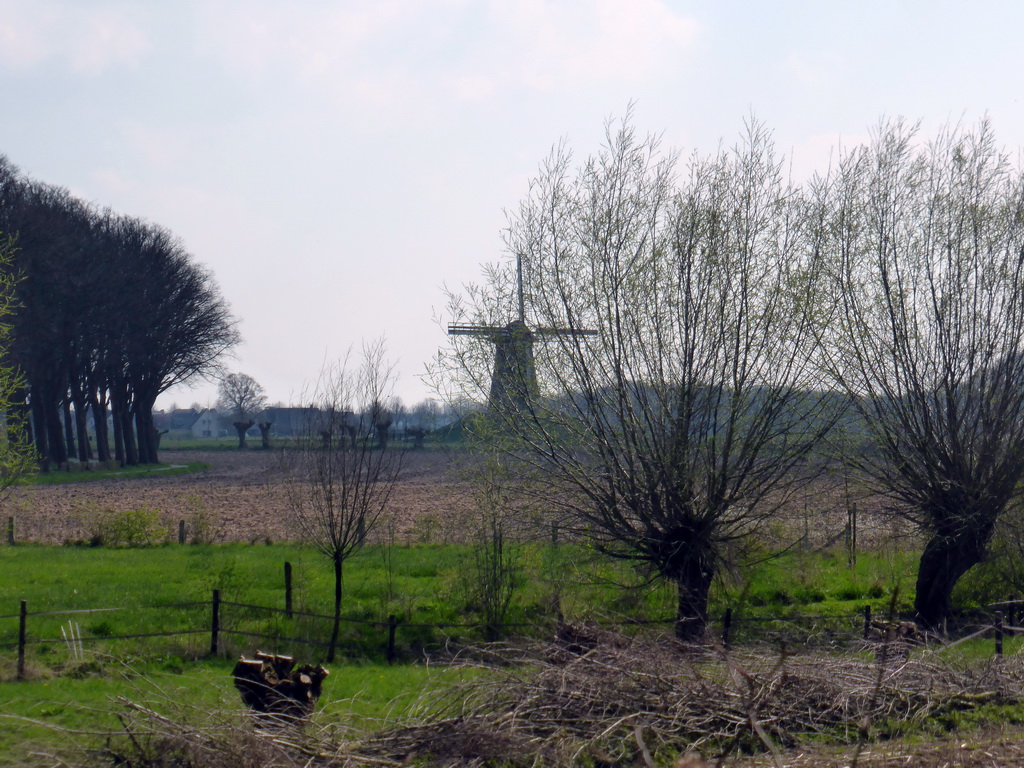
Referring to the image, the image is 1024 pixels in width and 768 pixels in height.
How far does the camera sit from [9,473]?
18.6m

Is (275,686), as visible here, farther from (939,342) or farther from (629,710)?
(939,342)

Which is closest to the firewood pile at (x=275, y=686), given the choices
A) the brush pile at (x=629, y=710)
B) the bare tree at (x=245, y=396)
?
the brush pile at (x=629, y=710)

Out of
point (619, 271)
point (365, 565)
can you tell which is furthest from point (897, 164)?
point (365, 565)

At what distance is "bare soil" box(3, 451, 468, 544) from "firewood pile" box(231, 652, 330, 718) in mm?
8138

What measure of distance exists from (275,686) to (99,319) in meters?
43.8

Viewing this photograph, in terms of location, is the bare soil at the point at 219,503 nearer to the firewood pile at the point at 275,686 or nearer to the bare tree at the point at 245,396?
the firewood pile at the point at 275,686

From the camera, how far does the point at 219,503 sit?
3481 cm

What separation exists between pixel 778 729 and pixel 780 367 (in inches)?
253

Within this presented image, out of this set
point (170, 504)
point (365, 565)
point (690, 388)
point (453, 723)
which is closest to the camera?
point (453, 723)

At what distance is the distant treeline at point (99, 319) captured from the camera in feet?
124

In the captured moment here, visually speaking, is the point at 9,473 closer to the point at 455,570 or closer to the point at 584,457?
the point at 455,570

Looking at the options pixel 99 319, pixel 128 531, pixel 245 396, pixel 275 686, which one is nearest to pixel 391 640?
pixel 275 686

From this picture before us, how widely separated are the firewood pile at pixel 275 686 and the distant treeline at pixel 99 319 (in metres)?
30.5

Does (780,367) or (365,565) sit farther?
(365,565)
